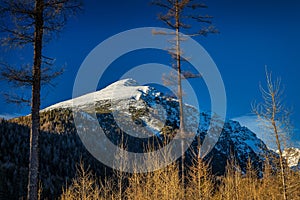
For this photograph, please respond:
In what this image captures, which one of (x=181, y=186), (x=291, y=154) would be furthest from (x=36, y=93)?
(x=291, y=154)

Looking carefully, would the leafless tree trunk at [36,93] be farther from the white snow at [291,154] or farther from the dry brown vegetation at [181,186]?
the white snow at [291,154]

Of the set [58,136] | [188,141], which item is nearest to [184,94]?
[188,141]

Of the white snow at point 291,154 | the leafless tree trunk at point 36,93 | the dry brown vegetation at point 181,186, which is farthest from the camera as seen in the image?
the white snow at point 291,154

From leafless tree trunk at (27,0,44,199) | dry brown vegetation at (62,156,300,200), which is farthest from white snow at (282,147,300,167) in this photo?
leafless tree trunk at (27,0,44,199)

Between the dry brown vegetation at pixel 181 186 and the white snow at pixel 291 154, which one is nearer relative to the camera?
the dry brown vegetation at pixel 181 186

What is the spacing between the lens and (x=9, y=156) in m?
35.1

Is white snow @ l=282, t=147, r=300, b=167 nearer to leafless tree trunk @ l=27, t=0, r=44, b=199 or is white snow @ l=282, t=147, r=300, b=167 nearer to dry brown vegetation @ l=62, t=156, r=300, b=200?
dry brown vegetation @ l=62, t=156, r=300, b=200

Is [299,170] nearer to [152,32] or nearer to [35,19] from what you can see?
[152,32]

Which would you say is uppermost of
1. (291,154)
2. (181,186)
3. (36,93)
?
(36,93)

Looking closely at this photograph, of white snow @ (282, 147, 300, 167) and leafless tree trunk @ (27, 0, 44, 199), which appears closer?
leafless tree trunk @ (27, 0, 44, 199)

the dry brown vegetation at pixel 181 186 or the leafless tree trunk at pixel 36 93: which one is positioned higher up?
the leafless tree trunk at pixel 36 93

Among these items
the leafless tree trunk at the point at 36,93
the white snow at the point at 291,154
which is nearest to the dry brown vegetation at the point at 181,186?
the white snow at the point at 291,154

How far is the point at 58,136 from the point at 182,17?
162ft

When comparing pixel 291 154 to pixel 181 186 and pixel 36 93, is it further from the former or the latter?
pixel 36 93
